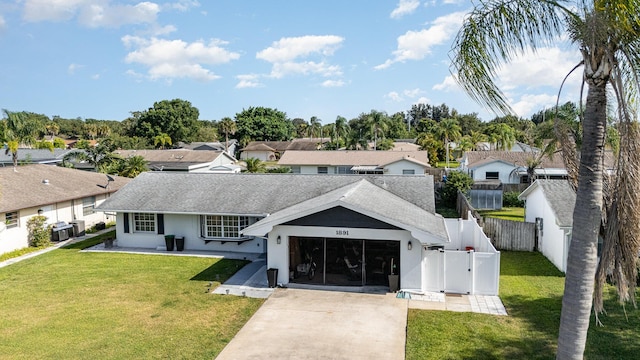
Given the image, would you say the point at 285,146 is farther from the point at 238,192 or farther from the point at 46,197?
the point at 238,192

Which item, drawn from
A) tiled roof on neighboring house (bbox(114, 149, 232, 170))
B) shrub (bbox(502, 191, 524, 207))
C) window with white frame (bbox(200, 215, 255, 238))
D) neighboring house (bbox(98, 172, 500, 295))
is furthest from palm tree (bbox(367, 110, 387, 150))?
window with white frame (bbox(200, 215, 255, 238))

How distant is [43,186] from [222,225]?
1177 centimetres

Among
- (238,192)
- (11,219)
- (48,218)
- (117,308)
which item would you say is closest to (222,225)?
(238,192)

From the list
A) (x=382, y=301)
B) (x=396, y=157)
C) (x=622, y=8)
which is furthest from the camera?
(x=396, y=157)

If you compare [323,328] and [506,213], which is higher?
[506,213]

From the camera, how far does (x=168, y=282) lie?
16797 mm

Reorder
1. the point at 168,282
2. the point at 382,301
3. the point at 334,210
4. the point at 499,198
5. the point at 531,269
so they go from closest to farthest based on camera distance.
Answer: the point at 382,301
the point at 334,210
the point at 168,282
the point at 531,269
the point at 499,198

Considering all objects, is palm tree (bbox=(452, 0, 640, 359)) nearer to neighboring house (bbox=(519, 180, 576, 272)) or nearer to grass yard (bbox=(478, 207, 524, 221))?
neighboring house (bbox=(519, 180, 576, 272))

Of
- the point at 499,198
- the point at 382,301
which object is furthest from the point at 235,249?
the point at 499,198

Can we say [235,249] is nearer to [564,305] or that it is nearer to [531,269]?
[531,269]

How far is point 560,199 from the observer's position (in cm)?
1909

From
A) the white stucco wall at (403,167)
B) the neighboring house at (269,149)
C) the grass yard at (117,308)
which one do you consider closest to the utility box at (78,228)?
the grass yard at (117,308)

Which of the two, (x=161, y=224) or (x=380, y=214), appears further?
(x=161, y=224)

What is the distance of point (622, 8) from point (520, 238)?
1737 cm
